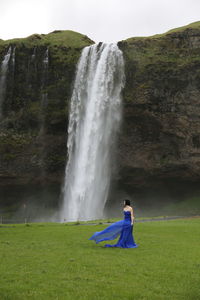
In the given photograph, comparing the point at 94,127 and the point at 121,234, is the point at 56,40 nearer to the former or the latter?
the point at 94,127

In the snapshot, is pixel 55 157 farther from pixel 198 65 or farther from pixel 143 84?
pixel 198 65

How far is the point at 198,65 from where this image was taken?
4559 cm

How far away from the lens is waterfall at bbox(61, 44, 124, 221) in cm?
4503

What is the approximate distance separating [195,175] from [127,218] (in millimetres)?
35431

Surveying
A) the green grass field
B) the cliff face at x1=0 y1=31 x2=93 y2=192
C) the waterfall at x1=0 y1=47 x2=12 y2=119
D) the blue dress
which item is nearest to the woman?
the blue dress

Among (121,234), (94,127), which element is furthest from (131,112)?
(121,234)

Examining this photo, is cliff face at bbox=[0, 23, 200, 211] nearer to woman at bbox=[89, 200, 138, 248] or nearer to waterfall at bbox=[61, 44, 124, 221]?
waterfall at bbox=[61, 44, 124, 221]

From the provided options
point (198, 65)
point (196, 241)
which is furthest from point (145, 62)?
point (196, 241)

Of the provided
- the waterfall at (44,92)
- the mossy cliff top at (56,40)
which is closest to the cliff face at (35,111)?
the waterfall at (44,92)

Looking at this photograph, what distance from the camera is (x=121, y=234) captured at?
1452 centimetres

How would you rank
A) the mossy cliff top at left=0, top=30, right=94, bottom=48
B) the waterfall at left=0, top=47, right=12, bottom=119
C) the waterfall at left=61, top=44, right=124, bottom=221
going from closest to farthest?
the waterfall at left=61, top=44, right=124, bottom=221 < the waterfall at left=0, top=47, right=12, bottom=119 < the mossy cliff top at left=0, top=30, right=94, bottom=48

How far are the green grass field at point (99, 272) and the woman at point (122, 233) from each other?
466 millimetres

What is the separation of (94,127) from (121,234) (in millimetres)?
32364

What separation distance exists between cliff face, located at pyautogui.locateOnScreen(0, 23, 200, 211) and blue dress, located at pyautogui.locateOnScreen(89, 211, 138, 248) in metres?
32.8
